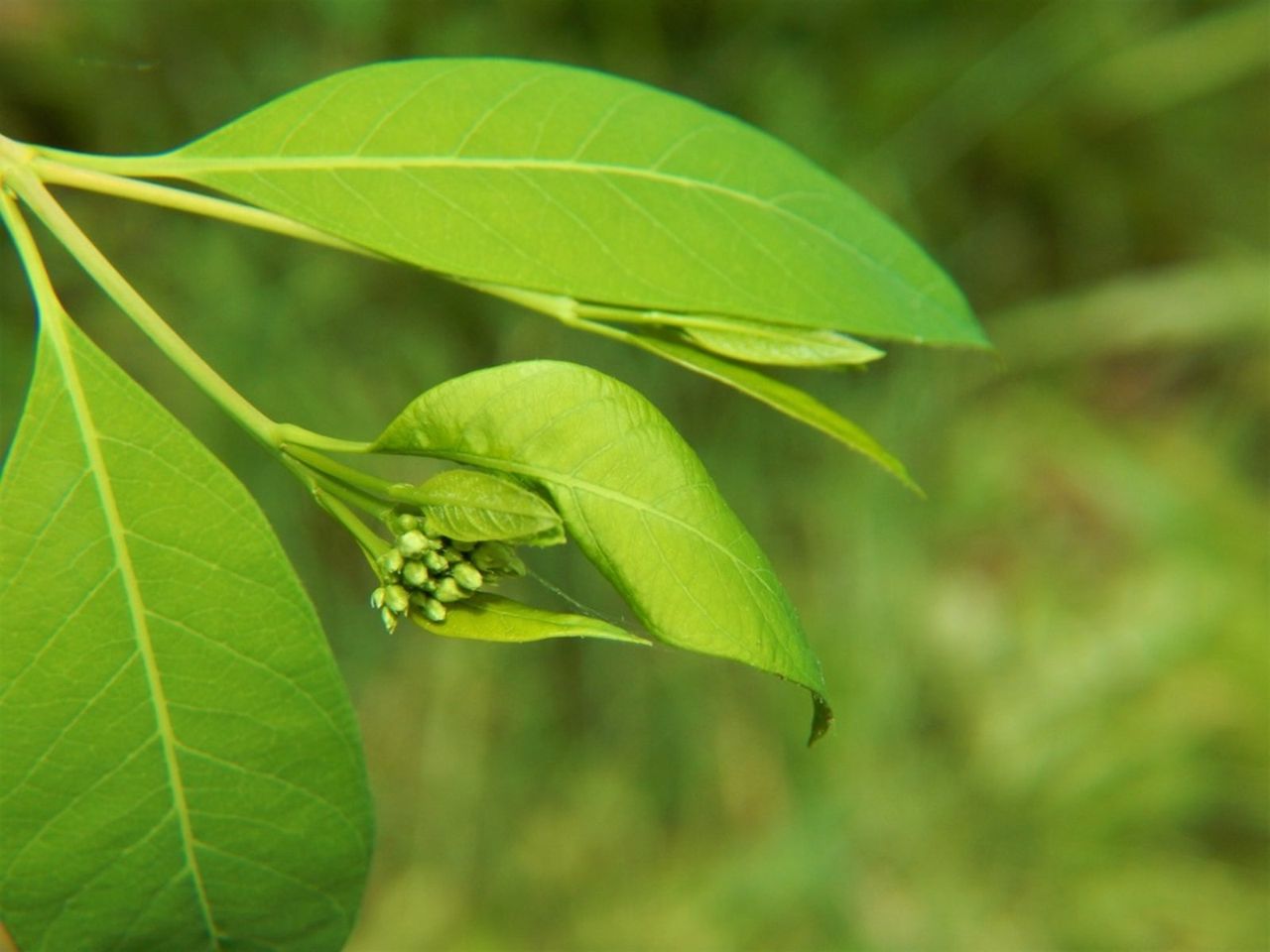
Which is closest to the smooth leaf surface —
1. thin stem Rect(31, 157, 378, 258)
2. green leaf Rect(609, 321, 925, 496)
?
green leaf Rect(609, 321, 925, 496)

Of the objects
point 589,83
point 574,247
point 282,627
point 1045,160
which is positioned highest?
point 1045,160

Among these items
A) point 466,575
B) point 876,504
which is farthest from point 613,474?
point 876,504

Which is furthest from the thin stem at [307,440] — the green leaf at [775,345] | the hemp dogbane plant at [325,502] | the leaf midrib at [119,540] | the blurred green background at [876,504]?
the blurred green background at [876,504]

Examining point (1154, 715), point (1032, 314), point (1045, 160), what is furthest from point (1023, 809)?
point (1045, 160)

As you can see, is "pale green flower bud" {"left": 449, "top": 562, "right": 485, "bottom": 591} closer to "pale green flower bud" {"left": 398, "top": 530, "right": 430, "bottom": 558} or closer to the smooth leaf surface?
"pale green flower bud" {"left": 398, "top": 530, "right": 430, "bottom": 558}

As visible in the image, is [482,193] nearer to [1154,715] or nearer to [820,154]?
[820,154]

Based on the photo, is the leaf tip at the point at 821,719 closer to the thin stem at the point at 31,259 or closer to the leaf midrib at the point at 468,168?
the leaf midrib at the point at 468,168

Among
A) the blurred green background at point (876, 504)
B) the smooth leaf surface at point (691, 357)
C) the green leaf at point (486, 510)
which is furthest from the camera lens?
the blurred green background at point (876, 504)

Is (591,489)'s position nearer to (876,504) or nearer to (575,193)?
(575,193)
